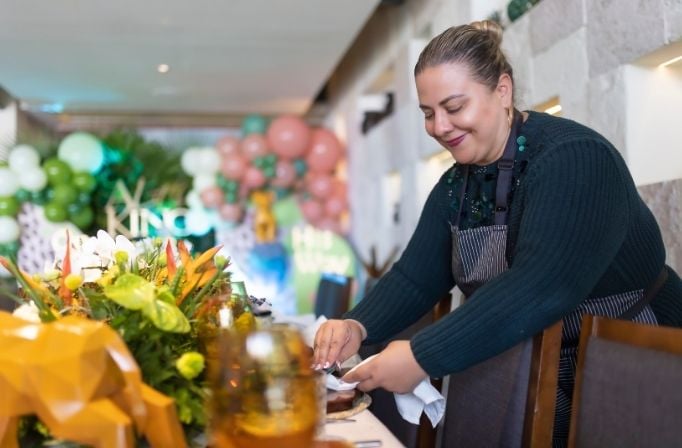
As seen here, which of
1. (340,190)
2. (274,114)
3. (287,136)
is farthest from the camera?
(274,114)

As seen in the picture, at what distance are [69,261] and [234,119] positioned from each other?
757 cm

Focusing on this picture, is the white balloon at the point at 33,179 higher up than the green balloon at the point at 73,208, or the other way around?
the white balloon at the point at 33,179

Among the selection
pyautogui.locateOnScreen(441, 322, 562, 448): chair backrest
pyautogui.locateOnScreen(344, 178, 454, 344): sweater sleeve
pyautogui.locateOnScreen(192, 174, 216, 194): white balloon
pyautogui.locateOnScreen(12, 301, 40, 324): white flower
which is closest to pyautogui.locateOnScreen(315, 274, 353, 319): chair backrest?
pyautogui.locateOnScreen(344, 178, 454, 344): sweater sleeve

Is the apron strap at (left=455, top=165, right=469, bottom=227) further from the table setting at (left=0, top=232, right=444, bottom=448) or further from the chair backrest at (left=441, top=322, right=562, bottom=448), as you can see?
the table setting at (left=0, top=232, right=444, bottom=448)

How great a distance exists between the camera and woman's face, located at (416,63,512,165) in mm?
1387

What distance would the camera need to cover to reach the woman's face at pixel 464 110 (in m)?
1.39

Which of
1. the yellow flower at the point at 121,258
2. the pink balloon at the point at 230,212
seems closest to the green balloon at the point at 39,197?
the pink balloon at the point at 230,212

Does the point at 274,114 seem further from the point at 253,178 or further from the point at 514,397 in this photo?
the point at 514,397

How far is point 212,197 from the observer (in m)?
6.70

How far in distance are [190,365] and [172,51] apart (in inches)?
199

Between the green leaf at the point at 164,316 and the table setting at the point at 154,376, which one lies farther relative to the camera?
the green leaf at the point at 164,316

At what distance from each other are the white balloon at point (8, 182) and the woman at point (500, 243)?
16.7 feet

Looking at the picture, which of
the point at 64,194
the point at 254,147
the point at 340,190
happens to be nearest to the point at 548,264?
the point at 64,194

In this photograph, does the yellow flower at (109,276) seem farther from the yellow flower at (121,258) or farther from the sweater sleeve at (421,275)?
the sweater sleeve at (421,275)
